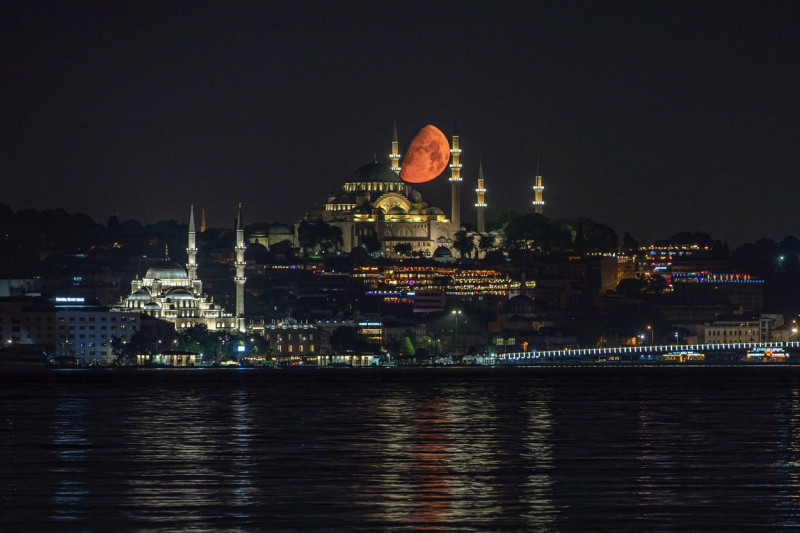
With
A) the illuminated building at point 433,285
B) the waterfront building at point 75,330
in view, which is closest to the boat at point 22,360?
the waterfront building at point 75,330

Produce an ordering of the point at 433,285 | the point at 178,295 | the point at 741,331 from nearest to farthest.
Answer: the point at 178,295, the point at 741,331, the point at 433,285

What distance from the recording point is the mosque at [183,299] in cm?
15562

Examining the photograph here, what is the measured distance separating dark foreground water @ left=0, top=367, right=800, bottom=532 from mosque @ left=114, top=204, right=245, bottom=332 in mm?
82761

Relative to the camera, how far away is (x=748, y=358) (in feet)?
513

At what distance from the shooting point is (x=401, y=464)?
131 feet

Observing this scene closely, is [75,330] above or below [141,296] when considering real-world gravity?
below

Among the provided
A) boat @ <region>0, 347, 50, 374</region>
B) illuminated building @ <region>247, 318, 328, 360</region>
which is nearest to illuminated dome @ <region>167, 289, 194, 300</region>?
illuminated building @ <region>247, 318, 328, 360</region>

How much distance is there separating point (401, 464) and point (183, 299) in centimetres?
12019

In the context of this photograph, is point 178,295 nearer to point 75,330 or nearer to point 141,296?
point 141,296

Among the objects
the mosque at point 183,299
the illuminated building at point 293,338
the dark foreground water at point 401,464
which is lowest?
the dark foreground water at point 401,464

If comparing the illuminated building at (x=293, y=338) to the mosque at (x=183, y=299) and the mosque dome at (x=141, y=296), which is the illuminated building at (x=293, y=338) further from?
the mosque dome at (x=141, y=296)

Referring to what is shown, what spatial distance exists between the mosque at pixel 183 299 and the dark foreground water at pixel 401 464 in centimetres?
8276

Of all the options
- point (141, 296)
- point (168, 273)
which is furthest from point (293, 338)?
point (168, 273)

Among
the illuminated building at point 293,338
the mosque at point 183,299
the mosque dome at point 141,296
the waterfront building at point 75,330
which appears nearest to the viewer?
the waterfront building at point 75,330
